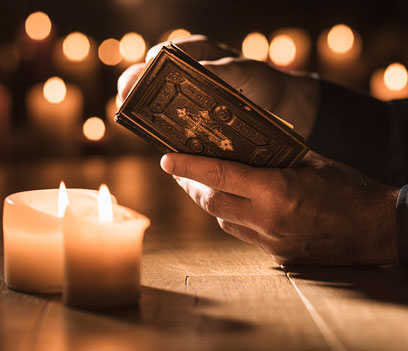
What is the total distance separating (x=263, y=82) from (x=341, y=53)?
1997 mm

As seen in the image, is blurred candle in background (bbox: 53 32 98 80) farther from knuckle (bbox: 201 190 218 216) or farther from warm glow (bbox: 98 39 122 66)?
knuckle (bbox: 201 190 218 216)

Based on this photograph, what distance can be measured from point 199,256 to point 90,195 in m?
0.25

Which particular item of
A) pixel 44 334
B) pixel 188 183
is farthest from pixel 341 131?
pixel 44 334

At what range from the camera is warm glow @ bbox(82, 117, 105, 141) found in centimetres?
304

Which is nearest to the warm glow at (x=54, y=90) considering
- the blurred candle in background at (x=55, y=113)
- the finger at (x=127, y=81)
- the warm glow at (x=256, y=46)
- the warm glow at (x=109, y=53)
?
the blurred candle in background at (x=55, y=113)

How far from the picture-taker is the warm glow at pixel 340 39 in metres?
3.11

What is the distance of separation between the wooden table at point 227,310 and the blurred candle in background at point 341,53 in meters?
2.34

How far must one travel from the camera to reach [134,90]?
2.65 ft

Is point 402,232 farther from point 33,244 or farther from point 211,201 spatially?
point 33,244

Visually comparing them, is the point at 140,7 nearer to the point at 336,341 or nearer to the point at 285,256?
the point at 285,256

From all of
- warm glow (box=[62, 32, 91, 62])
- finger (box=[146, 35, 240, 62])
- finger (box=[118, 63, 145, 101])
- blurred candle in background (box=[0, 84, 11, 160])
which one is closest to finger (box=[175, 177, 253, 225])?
finger (box=[118, 63, 145, 101])

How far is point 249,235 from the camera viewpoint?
941 millimetres

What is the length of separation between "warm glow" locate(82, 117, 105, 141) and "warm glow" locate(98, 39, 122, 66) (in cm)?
36

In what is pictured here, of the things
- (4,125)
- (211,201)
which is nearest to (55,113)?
(4,125)
